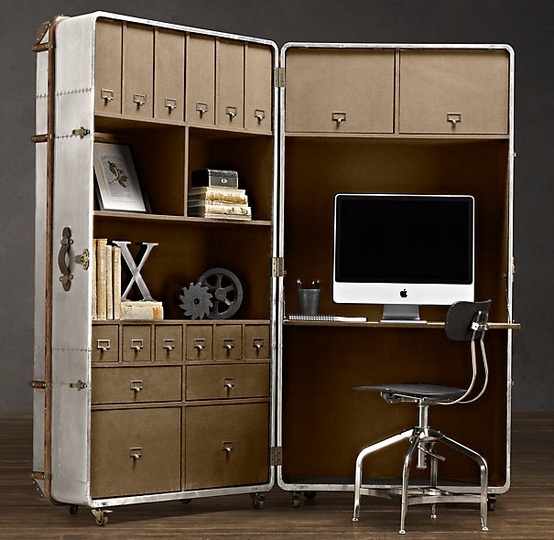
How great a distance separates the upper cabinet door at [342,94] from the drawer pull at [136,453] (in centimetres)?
160

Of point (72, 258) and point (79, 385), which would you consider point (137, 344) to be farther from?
point (72, 258)

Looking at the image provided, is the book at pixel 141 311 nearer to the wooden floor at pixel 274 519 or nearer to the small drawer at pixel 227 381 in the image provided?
the small drawer at pixel 227 381

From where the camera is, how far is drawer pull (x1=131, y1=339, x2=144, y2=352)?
A: 440 cm

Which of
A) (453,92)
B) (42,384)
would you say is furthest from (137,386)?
(453,92)

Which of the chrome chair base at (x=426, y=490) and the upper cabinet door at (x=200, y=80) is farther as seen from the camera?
the upper cabinet door at (x=200, y=80)

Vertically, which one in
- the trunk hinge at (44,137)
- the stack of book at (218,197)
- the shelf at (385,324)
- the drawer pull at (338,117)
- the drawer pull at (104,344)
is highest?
the drawer pull at (338,117)

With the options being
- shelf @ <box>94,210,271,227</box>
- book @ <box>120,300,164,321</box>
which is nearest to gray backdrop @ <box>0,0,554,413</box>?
shelf @ <box>94,210,271,227</box>

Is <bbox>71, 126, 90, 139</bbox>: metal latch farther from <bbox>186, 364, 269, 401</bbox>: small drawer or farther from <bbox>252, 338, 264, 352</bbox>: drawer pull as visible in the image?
<bbox>252, 338, 264, 352</bbox>: drawer pull

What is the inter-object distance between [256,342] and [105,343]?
761mm

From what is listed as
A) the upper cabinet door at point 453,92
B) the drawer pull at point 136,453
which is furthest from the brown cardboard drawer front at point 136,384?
the upper cabinet door at point 453,92

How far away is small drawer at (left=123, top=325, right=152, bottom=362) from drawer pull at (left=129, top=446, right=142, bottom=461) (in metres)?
0.37

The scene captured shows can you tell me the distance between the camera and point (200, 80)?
4605mm

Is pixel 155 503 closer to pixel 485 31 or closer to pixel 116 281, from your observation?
pixel 116 281

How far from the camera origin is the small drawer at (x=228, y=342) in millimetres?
4652
